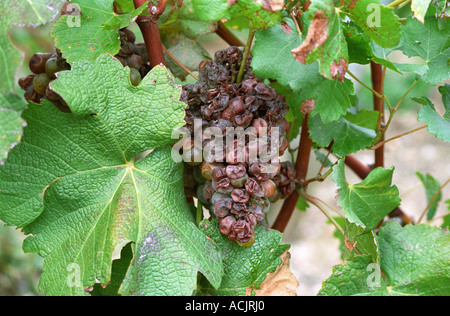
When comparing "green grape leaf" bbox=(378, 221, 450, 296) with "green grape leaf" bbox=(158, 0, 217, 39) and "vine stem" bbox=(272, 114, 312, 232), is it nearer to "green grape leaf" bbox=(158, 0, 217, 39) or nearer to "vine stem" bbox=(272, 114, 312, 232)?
"vine stem" bbox=(272, 114, 312, 232)

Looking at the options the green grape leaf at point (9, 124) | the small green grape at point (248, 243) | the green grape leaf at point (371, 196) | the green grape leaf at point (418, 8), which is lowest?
the small green grape at point (248, 243)

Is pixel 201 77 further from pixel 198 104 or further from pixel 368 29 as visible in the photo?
pixel 368 29

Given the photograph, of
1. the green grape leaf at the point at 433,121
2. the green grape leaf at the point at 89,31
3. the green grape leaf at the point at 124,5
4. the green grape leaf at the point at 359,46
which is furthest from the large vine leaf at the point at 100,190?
the green grape leaf at the point at 433,121

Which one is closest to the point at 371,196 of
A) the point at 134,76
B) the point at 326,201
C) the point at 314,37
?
the point at 314,37

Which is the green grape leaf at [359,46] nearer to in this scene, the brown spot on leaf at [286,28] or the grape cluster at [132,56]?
the brown spot on leaf at [286,28]

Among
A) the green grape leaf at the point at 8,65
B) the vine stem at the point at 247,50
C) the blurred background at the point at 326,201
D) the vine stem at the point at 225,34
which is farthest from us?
the blurred background at the point at 326,201

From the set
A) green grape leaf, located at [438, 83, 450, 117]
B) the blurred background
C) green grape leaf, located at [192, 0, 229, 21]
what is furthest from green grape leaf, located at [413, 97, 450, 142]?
the blurred background
